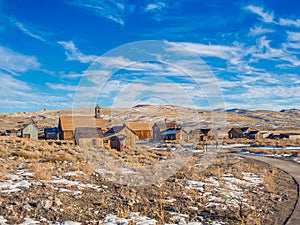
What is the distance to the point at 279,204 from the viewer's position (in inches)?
487

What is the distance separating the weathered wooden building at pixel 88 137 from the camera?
3919cm

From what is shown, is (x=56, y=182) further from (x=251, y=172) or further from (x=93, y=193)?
(x=251, y=172)

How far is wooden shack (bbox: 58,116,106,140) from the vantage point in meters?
46.7

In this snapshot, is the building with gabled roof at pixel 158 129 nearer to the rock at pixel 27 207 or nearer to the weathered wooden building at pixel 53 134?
the weathered wooden building at pixel 53 134

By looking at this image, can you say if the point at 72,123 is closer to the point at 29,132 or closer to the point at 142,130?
the point at 29,132

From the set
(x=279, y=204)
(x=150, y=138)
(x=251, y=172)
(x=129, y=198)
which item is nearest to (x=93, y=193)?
(x=129, y=198)

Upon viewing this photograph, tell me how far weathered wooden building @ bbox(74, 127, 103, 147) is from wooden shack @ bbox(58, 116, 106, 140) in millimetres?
2194

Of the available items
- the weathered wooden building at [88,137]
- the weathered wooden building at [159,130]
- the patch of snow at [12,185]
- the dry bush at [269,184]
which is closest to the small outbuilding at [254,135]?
the weathered wooden building at [159,130]

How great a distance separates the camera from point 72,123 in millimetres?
50719

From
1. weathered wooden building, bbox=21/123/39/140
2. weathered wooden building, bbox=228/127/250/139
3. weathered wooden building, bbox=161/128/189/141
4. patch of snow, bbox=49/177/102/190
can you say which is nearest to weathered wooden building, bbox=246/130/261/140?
weathered wooden building, bbox=228/127/250/139

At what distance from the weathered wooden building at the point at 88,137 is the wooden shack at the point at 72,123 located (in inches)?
86.4

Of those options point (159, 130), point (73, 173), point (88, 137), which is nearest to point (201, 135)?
point (159, 130)

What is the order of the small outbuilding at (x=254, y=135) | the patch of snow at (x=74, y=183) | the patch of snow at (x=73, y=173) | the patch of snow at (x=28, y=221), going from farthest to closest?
the small outbuilding at (x=254, y=135) → the patch of snow at (x=73, y=173) → the patch of snow at (x=74, y=183) → the patch of snow at (x=28, y=221)

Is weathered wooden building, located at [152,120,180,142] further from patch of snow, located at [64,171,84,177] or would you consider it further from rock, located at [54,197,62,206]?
rock, located at [54,197,62,206]
